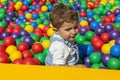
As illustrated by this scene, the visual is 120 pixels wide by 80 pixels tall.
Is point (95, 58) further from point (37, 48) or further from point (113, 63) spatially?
point (37, 48)

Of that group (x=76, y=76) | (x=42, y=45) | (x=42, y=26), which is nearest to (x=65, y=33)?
(x=76, y=76)

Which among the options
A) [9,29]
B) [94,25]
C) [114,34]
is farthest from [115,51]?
[9,29]

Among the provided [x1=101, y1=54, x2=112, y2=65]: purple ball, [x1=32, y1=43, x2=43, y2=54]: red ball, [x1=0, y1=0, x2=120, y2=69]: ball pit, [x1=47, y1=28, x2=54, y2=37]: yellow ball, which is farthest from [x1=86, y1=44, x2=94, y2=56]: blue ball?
[x1=47, y1=28, x2=54, y2=37]: yellow ball

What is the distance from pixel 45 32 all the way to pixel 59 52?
1.46 m

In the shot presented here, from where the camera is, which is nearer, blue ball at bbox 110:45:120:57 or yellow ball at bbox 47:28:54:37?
blue ball at bbox 110:45:120:57

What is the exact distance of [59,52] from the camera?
6.51ft

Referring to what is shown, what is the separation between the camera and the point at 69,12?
1957 mm

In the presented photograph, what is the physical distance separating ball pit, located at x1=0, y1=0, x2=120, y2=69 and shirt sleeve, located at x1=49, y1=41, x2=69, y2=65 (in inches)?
18.6

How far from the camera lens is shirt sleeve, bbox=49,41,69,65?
1.98 metres

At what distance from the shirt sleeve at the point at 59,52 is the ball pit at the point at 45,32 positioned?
0.47m

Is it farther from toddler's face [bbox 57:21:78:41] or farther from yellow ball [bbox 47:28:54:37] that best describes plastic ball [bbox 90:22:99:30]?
toddler's face [bbox 57:21:78:41]

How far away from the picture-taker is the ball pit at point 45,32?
2602mm

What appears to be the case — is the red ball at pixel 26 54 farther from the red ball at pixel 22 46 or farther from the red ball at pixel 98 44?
the red ball at pixel 98 44

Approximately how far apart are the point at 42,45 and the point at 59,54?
0.99 metres
